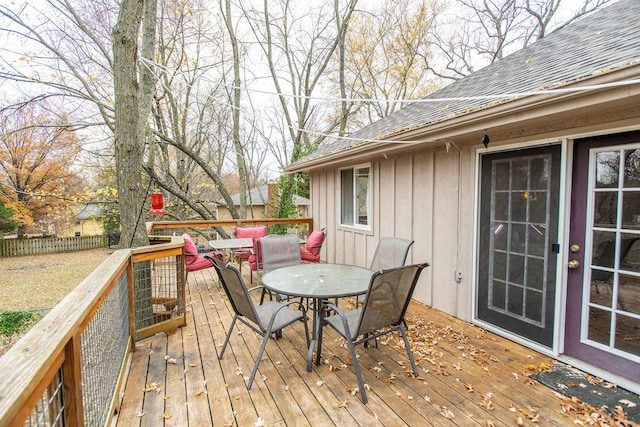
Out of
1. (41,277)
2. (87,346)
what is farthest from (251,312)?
(41,277)

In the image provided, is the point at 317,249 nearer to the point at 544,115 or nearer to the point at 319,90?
the point at 544,115

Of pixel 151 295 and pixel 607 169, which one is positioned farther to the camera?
pixel 151 295

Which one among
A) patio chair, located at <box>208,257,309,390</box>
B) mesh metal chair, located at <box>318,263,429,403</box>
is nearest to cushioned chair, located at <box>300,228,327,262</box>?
patio chair, located at <box>208,257,309,390</box>

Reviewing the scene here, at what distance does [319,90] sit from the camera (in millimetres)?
Answer: 13609

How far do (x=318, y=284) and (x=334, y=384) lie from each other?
0.82 metres

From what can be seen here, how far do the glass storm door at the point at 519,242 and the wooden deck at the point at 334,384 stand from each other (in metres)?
0.30

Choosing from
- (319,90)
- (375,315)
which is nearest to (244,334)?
(375,315)

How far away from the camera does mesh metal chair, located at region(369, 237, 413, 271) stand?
350cm

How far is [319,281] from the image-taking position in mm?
3043

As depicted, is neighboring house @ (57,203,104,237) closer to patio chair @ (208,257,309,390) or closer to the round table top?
the round table top

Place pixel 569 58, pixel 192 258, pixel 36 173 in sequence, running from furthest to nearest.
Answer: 1. pixel 36 173
2. pixel 192 258
3. pixel 569 58

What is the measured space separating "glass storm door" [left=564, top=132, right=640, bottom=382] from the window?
3.09 m

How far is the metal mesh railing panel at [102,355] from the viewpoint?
1.70 m

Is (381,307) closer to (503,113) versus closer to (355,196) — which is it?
(503,113)
